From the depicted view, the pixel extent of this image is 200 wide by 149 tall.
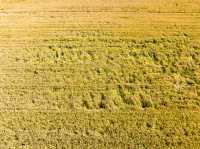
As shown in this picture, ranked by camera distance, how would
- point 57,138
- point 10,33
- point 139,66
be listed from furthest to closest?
point 10,33, point 139,66, point 57,138

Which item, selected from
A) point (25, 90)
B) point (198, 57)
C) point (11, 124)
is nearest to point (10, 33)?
point (25, 90)

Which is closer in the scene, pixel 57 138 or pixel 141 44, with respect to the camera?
pixel 57 138

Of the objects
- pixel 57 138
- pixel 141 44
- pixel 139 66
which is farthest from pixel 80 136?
pixel 141 44

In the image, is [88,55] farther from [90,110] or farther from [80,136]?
[80,136]

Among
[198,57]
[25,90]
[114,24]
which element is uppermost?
[114,24]

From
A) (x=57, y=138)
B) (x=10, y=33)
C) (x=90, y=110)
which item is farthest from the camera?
(x=10, y=33)

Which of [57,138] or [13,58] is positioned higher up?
[13,58]
